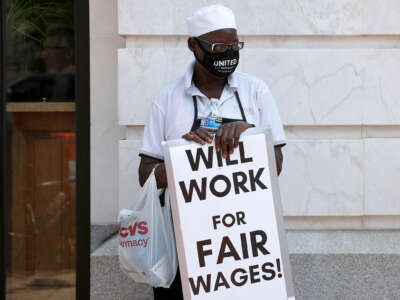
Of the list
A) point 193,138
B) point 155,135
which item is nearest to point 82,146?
point 155,135

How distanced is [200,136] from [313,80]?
1.88m

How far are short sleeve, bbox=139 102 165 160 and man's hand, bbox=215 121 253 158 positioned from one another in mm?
382

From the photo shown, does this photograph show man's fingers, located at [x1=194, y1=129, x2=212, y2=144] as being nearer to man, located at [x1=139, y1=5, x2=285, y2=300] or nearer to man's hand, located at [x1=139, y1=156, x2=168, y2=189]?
man, located at [x1=139, y1=5, x2=285, y2=300]

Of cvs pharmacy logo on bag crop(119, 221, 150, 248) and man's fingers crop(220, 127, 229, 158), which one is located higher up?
man's fingers crop(220, 127, 229, 158)

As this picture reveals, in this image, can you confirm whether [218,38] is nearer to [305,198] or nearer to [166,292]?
[166,292]

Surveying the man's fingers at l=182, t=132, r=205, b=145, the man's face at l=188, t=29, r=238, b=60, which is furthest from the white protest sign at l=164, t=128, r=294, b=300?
the man's face at l=188, t=29, r=238, b=60

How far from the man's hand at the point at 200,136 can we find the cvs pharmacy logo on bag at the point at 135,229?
0.47 metres

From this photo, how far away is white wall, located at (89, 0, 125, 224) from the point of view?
495 centimetres

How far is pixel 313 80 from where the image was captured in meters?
4.73

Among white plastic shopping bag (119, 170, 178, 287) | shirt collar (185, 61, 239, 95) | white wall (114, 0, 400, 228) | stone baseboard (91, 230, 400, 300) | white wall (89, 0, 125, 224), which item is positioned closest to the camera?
white plastic shopping bag (119, 170, 178, 287)

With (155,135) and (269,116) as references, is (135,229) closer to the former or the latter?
(155,135)

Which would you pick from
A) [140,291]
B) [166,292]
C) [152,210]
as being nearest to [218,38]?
[152,210]

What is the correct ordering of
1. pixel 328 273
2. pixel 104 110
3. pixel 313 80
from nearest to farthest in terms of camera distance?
pixel 328 273 < pixel 313 80 < pixel 104 110

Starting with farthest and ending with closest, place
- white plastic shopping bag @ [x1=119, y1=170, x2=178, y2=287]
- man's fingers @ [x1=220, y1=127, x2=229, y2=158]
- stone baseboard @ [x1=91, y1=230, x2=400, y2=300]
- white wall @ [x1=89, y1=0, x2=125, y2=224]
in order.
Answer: white wall @ [x1=89, y1=0, x2=125, y2=224] → stone baseboard @ [x1=91, y1=230, x2=400, y2=300] → white plastic shopping bag @ [x1=119, y1=170, x2=178, y2=287] → man's fingers @ [x1=220, y1=127, x2=229, y2=158]
